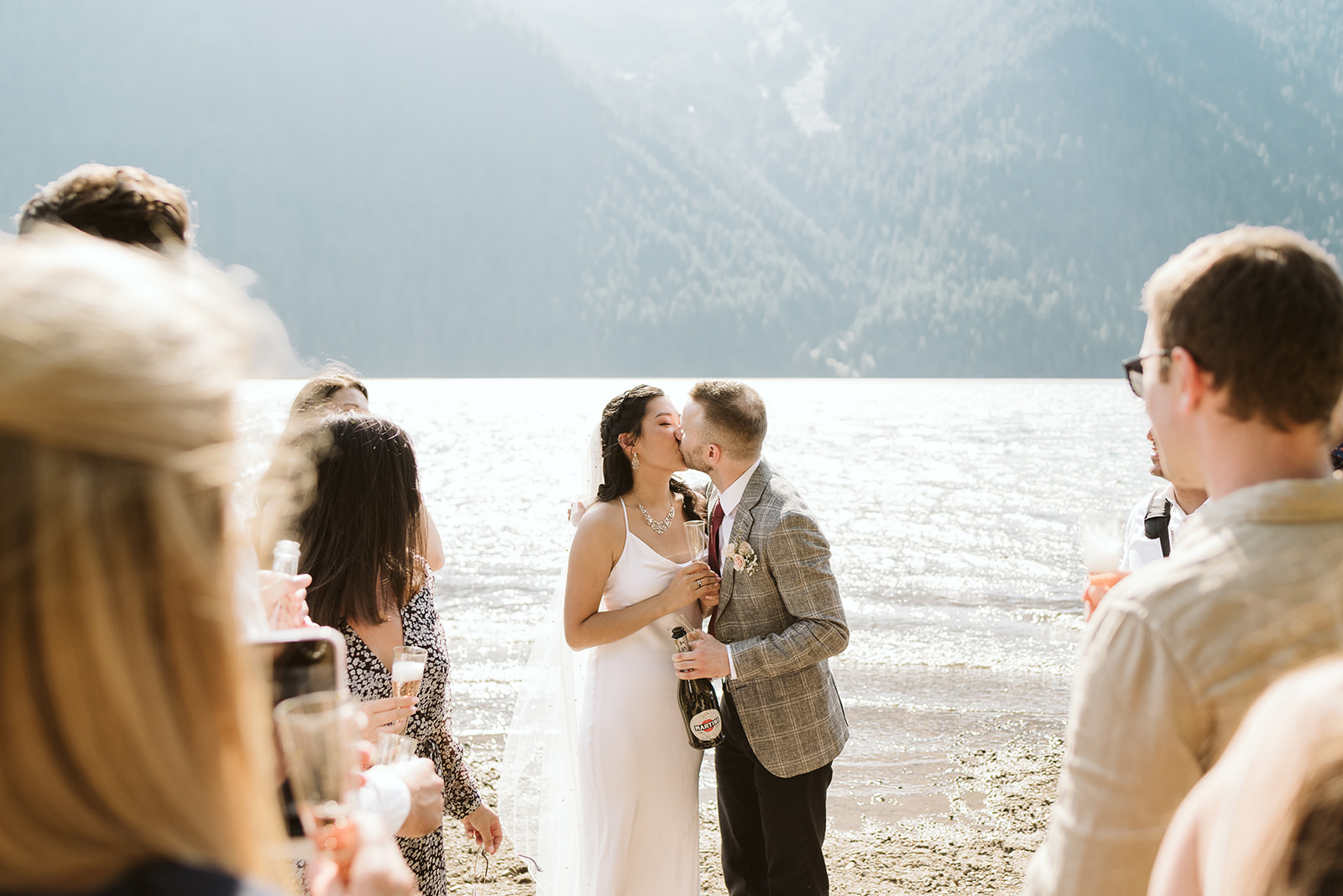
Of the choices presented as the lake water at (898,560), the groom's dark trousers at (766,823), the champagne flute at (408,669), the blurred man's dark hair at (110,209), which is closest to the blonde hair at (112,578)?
the lake water at (898,560)

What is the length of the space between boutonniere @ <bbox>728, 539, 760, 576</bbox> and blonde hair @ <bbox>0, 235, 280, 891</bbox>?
3.48m

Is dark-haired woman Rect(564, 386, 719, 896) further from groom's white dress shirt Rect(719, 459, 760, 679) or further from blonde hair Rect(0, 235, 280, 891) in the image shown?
blonde hair Rect(0, 235, 280, 891)

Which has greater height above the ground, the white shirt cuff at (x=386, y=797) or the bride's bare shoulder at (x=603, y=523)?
the bride's bare shoulder at (x=603, y=523)

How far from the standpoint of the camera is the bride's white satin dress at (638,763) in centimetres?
436

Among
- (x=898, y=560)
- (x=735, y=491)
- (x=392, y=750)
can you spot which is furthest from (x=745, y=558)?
(x=898, y=560)

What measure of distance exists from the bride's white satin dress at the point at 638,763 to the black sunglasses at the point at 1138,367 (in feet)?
8.86

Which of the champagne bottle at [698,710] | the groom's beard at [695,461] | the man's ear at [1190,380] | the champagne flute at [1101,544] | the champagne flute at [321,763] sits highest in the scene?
the man's ear at [1190,380]

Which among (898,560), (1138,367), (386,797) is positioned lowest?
(898,560)

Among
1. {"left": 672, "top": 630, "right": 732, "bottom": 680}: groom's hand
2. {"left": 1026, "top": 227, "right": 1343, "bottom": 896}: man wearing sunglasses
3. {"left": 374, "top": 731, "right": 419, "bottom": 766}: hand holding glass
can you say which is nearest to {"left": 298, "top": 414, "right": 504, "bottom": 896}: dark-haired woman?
{"left": 374, "top": 731, "right": 419, "bottom": 766}: hand holding glass

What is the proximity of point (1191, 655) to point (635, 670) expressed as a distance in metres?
3.12

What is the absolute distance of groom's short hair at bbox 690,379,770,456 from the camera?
14.6 feet

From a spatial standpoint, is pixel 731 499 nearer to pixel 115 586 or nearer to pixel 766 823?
pixel 766 823

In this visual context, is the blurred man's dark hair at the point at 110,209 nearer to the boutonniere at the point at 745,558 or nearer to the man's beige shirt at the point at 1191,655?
the man's beige shirt at the point at 1191,655

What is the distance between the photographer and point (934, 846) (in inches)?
271
